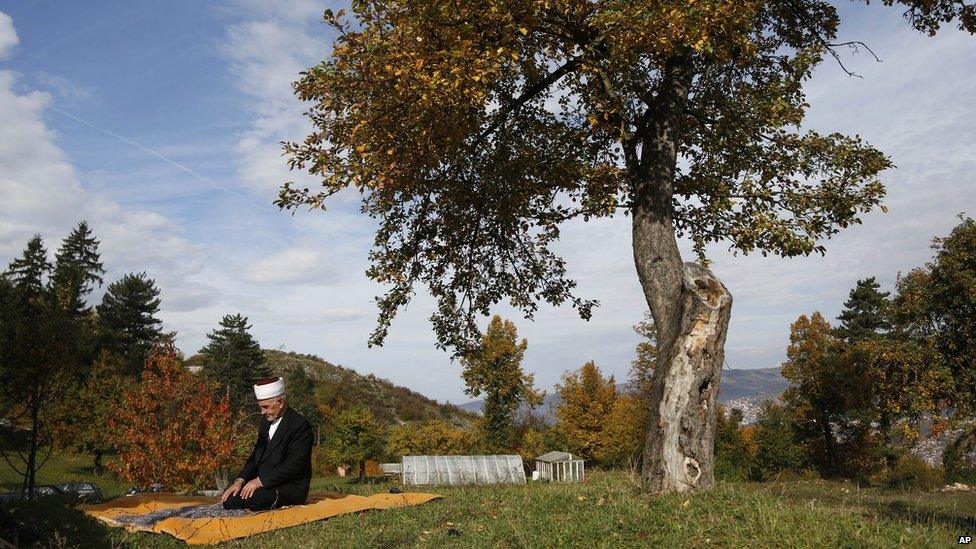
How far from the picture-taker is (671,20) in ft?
28.6

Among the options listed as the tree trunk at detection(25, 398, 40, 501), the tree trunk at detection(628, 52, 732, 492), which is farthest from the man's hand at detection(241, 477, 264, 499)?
the tree trunk at detection(25, 398, 40, 501)

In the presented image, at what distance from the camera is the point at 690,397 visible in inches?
345

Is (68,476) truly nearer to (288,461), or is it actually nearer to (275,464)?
(275,464)

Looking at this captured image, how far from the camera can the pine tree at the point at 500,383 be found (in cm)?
5303

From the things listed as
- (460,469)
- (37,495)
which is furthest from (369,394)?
(37,495)

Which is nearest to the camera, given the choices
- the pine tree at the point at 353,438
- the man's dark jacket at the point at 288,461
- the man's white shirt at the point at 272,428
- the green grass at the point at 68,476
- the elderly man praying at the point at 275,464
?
the elderly man praying at the point at 275,464

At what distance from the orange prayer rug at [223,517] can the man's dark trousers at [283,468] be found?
8.5 inches

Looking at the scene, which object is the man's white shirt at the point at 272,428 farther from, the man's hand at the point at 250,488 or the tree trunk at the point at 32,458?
the tree trunk at the point at 32,458

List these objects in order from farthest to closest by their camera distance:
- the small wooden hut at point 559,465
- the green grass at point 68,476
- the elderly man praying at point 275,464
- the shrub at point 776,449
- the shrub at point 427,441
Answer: the shrub at point 427,441
the shrub at point 776,449
the small wooden hut at point 559,465
the green grass at point 68,476
the elderly man praying at point 275,464

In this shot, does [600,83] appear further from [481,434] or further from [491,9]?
[481,434]

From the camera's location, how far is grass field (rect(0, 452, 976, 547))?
5688 millimetres

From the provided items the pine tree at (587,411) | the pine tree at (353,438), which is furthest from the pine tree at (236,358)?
the pine tree at (587,411)

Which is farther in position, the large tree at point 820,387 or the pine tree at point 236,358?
the pine tree at point 236,358

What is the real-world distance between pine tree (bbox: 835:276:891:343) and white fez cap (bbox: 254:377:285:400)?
54.1 m
